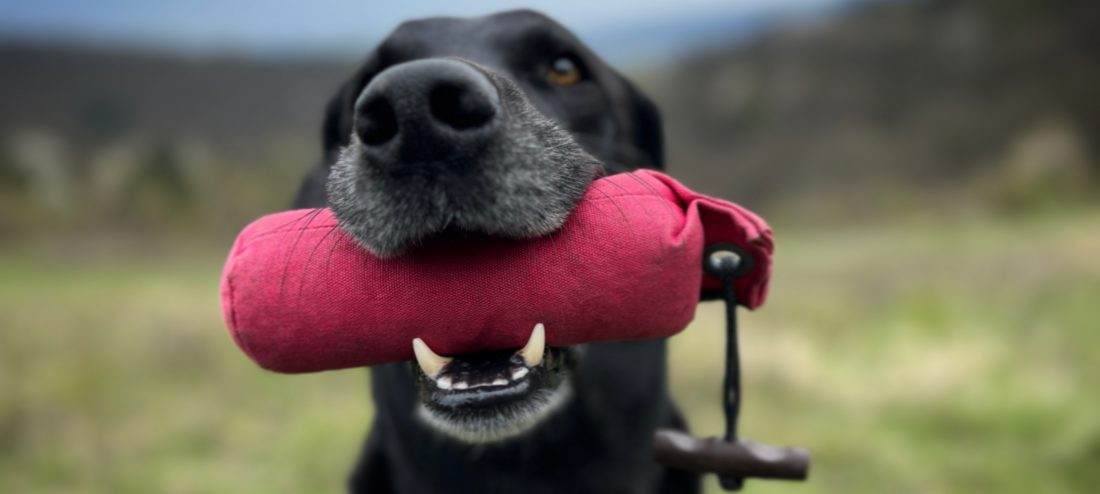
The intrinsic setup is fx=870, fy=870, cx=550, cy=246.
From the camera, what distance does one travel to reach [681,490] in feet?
8.82

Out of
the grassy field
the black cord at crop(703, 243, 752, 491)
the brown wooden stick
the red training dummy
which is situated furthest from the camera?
the grassy field

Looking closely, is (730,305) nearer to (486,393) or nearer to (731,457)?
(731,457)

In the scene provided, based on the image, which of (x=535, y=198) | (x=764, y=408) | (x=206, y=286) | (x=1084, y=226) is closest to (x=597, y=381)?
(x=535, y=198)

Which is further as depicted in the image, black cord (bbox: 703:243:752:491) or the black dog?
black cord (bbox: 703:243:752:491)

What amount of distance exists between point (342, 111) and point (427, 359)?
134 centimetres

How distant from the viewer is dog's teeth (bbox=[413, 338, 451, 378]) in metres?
1.46

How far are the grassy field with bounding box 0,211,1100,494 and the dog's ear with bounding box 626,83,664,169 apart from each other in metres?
2.43

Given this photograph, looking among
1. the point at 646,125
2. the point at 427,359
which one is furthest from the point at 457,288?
the point at 646,125

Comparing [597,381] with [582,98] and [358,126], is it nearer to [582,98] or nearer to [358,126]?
[582,98]

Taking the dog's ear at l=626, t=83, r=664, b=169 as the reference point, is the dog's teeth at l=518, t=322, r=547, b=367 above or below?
below

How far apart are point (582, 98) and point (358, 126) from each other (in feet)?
3.57

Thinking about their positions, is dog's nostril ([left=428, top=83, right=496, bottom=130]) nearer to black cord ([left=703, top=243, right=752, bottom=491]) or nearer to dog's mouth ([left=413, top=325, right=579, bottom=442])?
dog's mouth ([left=413, top=325, right=579, bottom=442])

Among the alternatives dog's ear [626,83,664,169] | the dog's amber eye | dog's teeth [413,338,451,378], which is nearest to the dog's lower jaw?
dog's teeth [413,338,451,378]

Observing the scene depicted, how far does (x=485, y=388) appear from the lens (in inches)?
62.2
